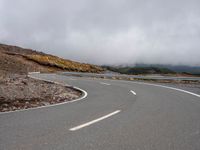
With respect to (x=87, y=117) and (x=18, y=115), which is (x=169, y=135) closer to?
(x=87, y=117)

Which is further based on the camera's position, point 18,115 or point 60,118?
point 18,115

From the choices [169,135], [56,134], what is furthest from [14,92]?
[169,135]

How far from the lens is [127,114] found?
8219mm

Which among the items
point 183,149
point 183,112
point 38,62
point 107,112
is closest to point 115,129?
point 183,149

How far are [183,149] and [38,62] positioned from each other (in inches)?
2608

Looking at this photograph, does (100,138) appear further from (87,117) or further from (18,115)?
(18,115)

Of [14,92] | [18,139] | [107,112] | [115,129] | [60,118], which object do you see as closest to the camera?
[18,139]

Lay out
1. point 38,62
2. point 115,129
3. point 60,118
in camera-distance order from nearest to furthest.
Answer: point 115,129 < point 60,118 < point 38,62

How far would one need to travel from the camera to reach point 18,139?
5.32 metres

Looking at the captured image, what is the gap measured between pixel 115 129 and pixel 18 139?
7.42 feet

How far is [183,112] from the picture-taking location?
8469 mm

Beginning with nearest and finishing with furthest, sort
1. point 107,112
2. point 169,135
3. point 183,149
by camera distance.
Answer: point 183,149, point 169,135, point 107,112

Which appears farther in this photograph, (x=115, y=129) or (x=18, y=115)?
(x=18, y=115)

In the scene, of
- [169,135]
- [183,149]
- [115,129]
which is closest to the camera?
[183,149]
